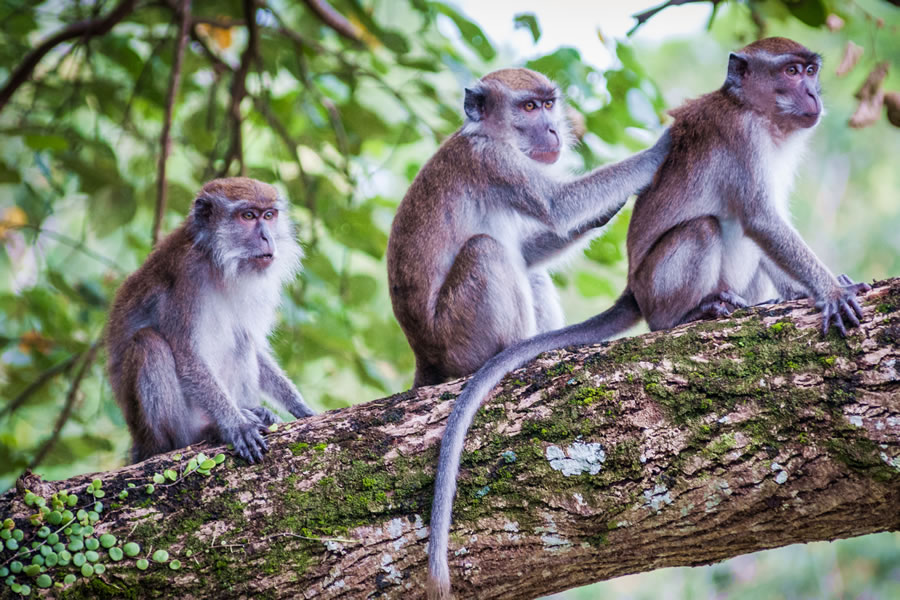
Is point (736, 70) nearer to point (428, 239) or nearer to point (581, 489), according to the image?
point (428, 239)

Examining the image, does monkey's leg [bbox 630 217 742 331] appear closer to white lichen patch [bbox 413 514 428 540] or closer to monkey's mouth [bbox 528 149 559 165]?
monkey's mouth [bbox 528 149 559 165]

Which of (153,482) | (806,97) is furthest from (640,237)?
(153,482)

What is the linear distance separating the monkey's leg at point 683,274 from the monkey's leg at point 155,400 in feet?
10.6

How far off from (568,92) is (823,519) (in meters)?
4.16

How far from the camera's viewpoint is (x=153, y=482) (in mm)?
4586

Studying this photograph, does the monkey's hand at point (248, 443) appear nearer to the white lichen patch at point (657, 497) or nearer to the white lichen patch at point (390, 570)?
the white lichen patch at point (390, 570)

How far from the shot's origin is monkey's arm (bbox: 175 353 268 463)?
15.7 feet

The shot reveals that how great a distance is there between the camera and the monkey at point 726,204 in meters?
5.71

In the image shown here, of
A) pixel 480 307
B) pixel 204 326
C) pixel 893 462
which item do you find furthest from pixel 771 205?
pixel 204 326

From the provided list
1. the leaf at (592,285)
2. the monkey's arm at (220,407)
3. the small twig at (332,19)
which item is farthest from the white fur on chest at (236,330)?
the small twig at (332,19)

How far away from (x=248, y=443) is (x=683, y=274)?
117 inches

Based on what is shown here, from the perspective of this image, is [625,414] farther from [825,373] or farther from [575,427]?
[825,373]

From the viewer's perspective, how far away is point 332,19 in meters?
8.30

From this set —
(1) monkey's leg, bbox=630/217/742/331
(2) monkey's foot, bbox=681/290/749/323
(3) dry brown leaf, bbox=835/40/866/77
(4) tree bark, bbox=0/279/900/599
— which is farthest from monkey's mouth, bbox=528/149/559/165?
(4) tree bark, bbox=0/279/900/599
